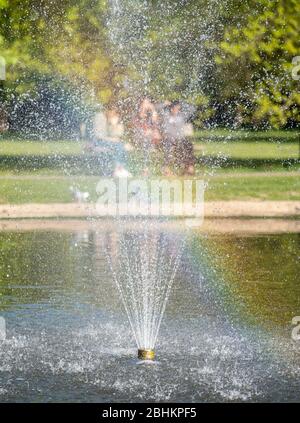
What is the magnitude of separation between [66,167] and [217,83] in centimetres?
520

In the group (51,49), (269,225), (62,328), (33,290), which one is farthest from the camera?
(51,49)

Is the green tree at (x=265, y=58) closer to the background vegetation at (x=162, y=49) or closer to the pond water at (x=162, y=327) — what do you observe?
the background vegetation at (x=162, y=49)

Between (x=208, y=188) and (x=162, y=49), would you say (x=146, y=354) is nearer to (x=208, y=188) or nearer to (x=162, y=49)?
(x=208, y=188)

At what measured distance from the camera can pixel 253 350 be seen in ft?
32.7

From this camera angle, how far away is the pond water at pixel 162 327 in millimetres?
8555

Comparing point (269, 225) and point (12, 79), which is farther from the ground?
point (12, 79)

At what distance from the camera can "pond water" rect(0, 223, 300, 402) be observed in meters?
8.55

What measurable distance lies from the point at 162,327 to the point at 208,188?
12592 millimetres

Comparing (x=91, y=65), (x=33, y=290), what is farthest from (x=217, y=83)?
(x=33, y=290)

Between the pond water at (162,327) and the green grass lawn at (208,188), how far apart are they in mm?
4594

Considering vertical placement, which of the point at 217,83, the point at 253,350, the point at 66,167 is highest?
the point at 217,83

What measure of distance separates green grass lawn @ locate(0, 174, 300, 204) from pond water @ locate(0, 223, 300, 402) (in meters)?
4.59

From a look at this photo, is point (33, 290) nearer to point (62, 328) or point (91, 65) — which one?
point (62, 328)

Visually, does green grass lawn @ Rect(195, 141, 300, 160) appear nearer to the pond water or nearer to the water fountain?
the water fountain
